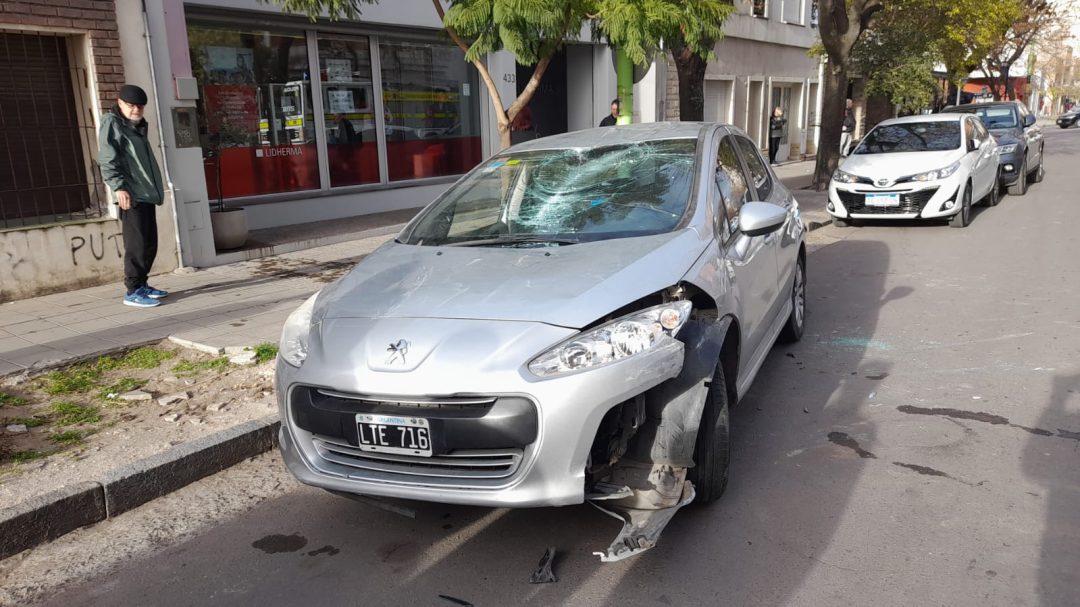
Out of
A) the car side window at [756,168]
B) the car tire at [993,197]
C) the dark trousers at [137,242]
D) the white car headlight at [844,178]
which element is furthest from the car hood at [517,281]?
the car tire at [993,197]

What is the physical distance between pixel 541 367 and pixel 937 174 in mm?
9898

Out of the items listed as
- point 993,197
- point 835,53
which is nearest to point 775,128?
point 835,53

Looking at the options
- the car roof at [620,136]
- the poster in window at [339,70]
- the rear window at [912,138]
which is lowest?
the rear window at [912,138]

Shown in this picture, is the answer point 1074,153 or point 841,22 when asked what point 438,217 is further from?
point 1074,153

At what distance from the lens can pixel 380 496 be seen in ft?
10.3

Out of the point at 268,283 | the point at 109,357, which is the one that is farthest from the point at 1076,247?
the point at 109,357

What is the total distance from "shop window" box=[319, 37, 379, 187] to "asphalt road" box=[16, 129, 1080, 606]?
8.90 metres

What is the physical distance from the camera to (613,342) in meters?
3.06

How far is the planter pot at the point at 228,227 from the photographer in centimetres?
973

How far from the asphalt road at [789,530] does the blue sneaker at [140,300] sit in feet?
12.2

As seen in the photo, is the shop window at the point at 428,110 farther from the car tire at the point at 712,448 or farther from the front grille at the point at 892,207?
the car tire at the point at 712,448

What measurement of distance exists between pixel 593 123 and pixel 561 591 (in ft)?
48.8

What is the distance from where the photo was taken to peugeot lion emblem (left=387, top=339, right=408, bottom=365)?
9.95 ft

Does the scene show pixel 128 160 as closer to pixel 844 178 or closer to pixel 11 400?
pixel 11 400
